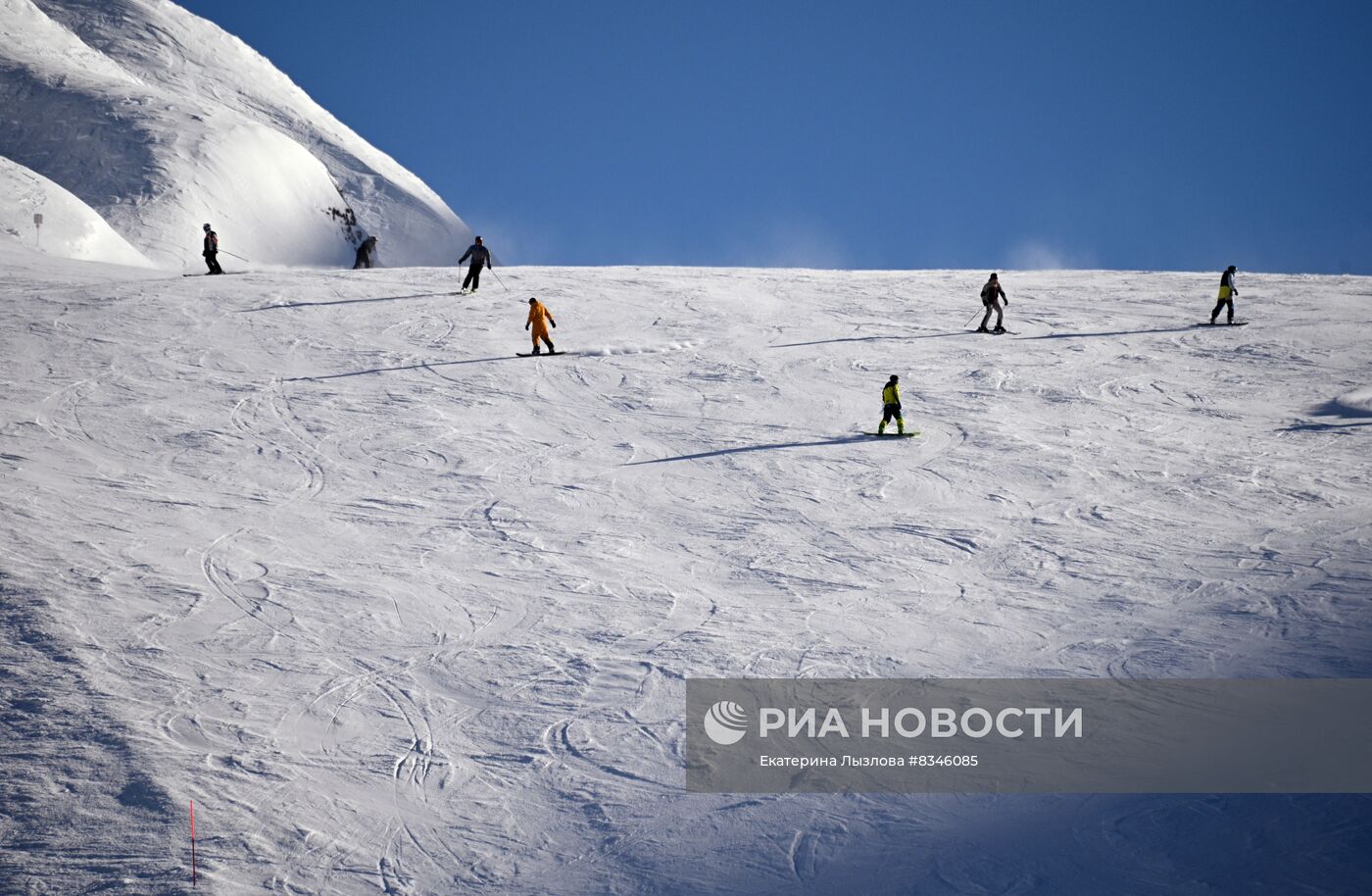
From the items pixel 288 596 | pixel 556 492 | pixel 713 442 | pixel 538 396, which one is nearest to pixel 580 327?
pixel 538 396

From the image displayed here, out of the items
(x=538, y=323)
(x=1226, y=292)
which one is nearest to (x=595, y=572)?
(x=538, y=323)

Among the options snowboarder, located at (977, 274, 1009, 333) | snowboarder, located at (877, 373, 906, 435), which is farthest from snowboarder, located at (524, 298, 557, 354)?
snowboarder, located at (977, 274, 1009, 333)

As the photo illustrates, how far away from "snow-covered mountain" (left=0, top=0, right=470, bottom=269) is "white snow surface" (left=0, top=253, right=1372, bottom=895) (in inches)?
992

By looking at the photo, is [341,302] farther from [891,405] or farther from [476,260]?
[891,405]

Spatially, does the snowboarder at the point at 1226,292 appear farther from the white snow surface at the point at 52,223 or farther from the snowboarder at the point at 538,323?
the white snow surface at the point at 52,223

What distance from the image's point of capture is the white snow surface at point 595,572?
7.38m

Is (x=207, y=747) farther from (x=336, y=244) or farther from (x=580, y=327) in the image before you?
(x=336, y=244)

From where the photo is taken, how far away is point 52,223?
36688 millimetres

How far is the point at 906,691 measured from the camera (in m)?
9.30

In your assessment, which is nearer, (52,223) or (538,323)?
(538,323)

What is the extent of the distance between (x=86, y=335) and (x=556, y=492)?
35.1 ft

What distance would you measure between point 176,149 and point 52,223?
16558 millimetres

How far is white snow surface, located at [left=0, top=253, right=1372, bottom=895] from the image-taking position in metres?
7.38

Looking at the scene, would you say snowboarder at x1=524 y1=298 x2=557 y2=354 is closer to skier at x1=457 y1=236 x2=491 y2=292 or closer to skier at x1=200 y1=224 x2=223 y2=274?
skier at x1=457 y1=236 x2=491 y2=292
